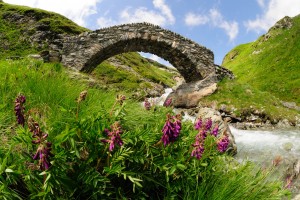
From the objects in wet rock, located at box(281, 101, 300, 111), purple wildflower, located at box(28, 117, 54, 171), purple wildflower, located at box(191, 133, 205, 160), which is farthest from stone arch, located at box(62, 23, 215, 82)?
purple wildflower, located at box(28, 117, 54, 171)

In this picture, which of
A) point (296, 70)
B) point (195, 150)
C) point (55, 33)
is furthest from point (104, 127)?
point (55, 33)

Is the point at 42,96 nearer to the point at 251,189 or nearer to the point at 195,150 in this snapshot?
the point at 195,150

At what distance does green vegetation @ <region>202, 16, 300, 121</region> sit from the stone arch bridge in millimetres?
2025

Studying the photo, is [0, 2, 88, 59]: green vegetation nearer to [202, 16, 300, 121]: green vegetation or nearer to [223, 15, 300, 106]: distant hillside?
[202, 16, 300, 121]: green vegetation

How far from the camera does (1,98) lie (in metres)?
4.98

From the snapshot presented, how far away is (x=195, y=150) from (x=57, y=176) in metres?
1.53

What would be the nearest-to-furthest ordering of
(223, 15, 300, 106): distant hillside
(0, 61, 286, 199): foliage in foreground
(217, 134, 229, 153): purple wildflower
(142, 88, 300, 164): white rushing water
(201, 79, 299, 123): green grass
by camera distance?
(0, 61, 286, 199): foliage in foreground < (217, 134, 229, 153): purple wildflower < (142, 88, 300, 164): white rushing water < (201, 79, 299, 123): green grass < (223, 15, 300, 106): distant hillside

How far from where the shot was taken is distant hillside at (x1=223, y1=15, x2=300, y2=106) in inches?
1404

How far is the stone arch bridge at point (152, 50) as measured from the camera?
24891 millimetres

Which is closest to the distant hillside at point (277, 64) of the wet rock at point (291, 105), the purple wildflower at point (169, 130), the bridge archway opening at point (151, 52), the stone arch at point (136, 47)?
the wet rock at point (291, 105)

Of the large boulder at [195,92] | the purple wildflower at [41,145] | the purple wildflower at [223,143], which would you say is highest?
the large boulder at [195,92]

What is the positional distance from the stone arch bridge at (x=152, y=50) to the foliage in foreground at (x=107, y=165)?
67.9 ft

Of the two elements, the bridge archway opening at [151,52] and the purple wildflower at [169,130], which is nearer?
the purple wildflower at [169,130]

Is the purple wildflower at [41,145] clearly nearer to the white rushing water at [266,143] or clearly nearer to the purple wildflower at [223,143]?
the purple wildflower at [223,143]
